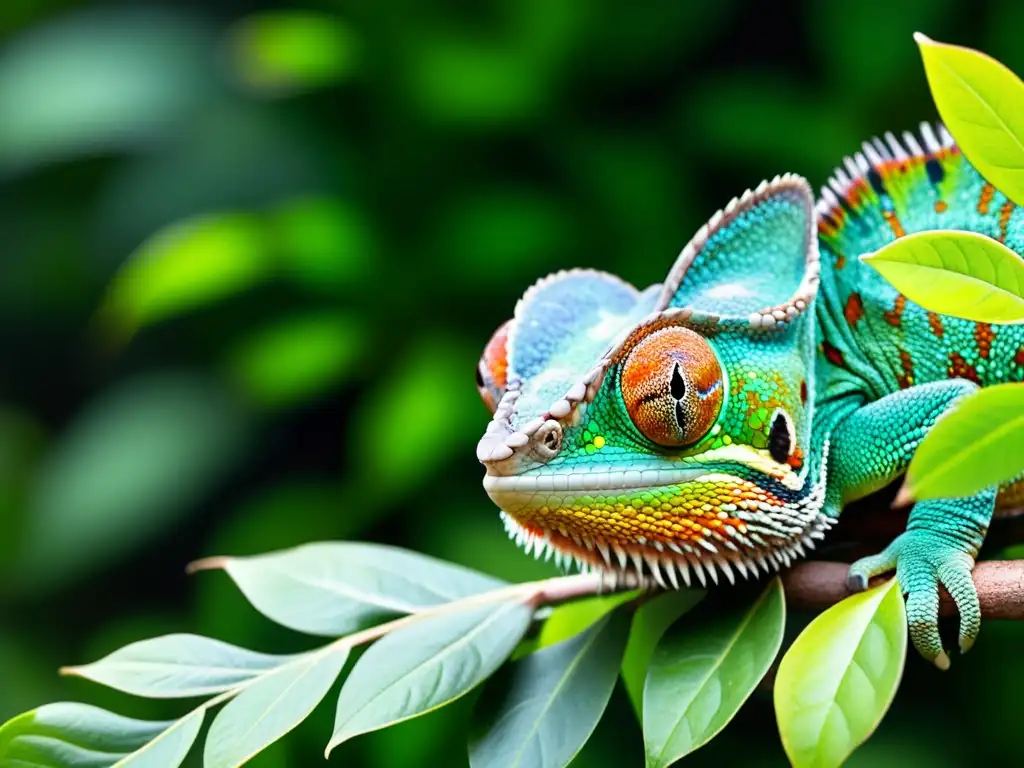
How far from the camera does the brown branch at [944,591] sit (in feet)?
3.48

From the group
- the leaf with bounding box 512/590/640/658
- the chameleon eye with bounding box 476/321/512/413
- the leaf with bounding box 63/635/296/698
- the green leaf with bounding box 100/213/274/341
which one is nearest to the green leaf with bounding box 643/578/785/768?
the leaf with bounding box 512/590/640/658

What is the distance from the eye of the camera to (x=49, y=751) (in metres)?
1.09

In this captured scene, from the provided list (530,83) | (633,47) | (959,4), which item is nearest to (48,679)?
(530,83)

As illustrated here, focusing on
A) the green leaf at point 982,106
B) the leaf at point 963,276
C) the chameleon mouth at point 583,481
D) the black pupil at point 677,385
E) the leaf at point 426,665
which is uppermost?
the green leaf at point 982,106

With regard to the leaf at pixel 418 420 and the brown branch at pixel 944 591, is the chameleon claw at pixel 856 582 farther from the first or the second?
the leaf at pixel 418 420

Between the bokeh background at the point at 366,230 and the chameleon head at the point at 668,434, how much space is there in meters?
1.36

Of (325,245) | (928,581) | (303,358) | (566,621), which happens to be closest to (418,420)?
(303,358)

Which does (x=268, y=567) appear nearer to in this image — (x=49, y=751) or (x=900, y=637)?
(x=49, y=751)

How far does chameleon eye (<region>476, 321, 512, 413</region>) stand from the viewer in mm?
1287

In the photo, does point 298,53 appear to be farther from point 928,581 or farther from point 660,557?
point 928,581

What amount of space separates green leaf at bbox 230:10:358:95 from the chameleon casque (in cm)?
195

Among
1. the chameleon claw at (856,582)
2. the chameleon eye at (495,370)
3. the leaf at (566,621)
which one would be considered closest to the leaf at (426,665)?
the leaf at (566,621)

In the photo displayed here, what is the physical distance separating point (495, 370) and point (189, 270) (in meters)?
1.88

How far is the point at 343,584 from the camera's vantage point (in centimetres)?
135
